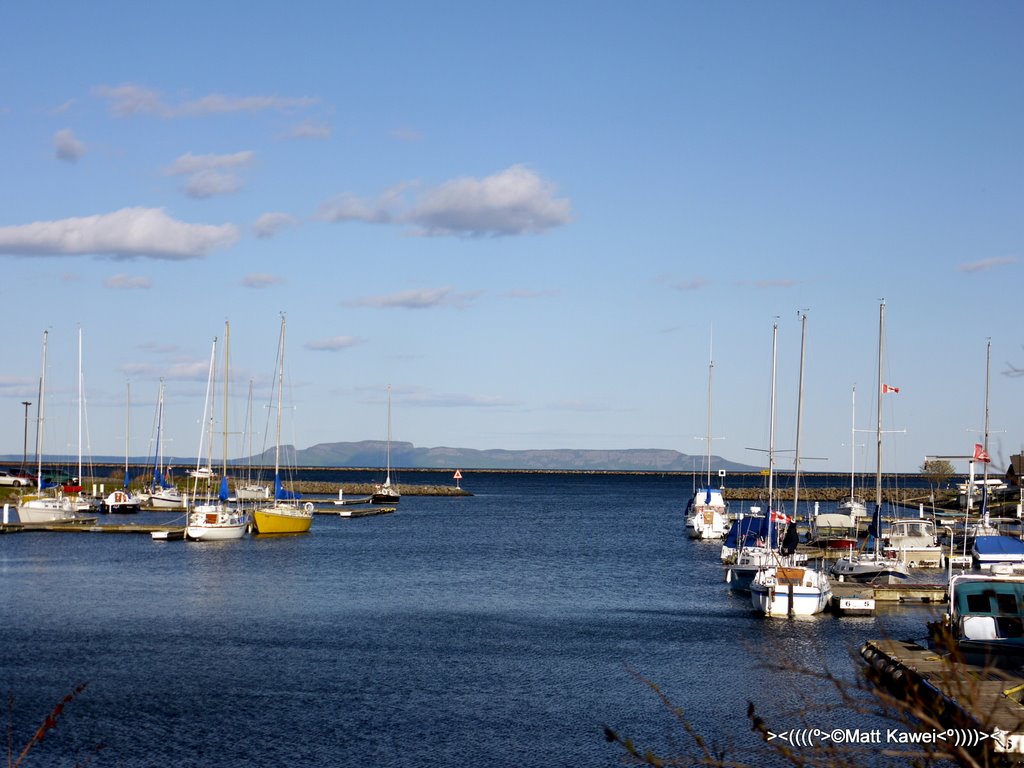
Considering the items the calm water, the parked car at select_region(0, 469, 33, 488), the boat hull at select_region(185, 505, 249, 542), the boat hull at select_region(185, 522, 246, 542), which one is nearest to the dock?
the boat hull at select_region(185, 505, 249, 542)

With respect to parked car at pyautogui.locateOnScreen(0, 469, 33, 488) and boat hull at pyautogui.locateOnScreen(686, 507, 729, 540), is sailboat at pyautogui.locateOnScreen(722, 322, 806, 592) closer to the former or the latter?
boat hull at pyautogui.locateOnScreen(686, 507, 729, 540)

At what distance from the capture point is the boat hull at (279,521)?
83375 millimetres

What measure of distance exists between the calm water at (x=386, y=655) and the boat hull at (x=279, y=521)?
811 centimetres

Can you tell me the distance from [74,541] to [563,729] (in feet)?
204

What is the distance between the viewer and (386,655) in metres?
38.2

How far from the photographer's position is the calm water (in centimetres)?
2706

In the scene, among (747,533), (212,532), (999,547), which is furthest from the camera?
(212,532)

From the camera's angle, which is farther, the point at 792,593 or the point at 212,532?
the point at 212,532

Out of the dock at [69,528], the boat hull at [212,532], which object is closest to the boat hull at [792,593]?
the boat hull at [212,532]

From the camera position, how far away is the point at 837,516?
90.2 metres

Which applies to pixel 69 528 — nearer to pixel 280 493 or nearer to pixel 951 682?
pixel 280 493

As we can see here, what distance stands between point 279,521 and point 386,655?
48010 millimetres

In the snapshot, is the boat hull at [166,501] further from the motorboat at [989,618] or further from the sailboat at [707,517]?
the motorboat at [989,618]

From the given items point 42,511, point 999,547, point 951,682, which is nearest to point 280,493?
point 42,511
